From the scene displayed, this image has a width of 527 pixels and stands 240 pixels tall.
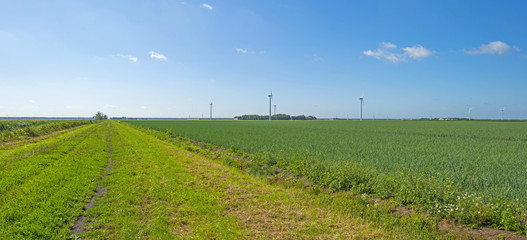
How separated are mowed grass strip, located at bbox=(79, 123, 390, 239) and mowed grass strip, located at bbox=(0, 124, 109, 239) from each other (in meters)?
0.72

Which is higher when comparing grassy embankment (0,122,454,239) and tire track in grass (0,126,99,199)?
tire track in grass (0,126,99,199)

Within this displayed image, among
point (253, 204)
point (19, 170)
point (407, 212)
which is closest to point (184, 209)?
point (253, 204)

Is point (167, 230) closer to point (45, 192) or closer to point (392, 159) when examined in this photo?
point (45, 192)

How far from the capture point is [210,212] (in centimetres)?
796

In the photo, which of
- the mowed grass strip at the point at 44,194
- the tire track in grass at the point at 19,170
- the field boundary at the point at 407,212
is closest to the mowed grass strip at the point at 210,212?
the mowed grass strip at the point at 44,194

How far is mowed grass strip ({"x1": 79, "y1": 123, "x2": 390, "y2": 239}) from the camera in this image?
6.64 meters

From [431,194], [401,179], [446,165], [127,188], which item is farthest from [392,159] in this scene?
[127,188]

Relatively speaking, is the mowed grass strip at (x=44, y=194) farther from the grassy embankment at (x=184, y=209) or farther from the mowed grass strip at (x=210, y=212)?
the mowed grass strip at (x=210, y=212)

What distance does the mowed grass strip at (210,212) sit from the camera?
6.64 m

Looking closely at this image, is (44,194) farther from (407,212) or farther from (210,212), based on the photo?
(407,212)

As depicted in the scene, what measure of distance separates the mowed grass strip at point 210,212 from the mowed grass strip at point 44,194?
2.35 ft

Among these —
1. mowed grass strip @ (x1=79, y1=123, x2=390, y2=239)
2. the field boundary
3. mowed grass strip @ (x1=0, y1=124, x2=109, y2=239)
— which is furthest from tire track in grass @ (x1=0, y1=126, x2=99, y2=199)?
the field boundary

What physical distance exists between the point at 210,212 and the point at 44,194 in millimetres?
6606

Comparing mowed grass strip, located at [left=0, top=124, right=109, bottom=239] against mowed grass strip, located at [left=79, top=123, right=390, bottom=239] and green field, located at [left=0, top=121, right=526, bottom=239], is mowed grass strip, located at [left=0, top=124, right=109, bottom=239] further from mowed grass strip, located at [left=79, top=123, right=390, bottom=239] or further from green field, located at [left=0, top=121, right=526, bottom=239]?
mowed grass strip, located at [left=79, top=123, right=390, bottom=239]
